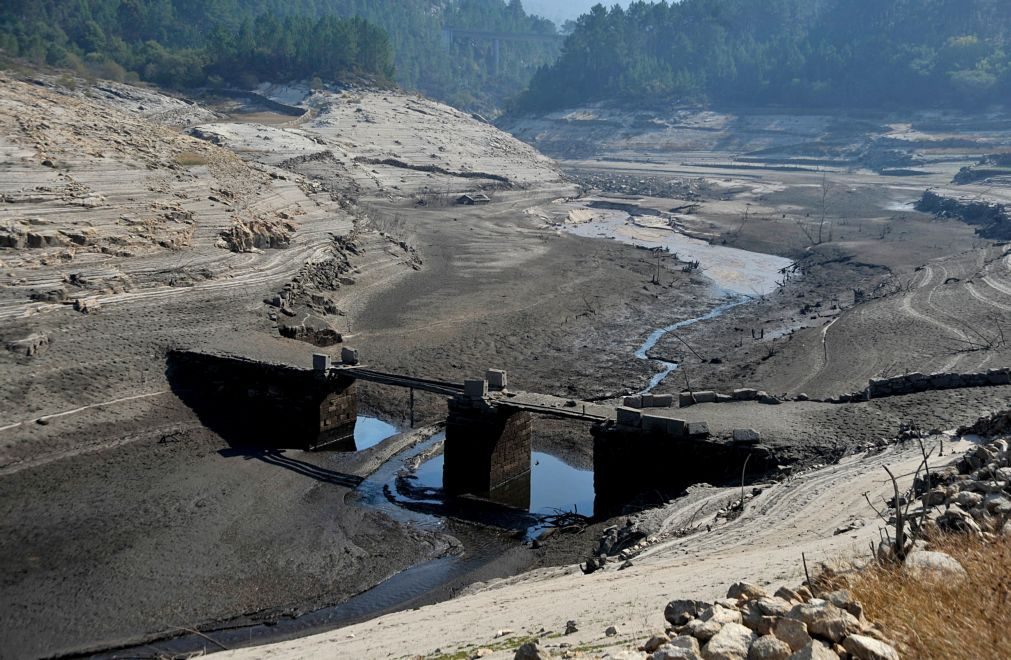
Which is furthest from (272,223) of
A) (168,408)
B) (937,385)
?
(937,385)

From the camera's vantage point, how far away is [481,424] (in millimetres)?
23188

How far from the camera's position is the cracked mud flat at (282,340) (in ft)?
62.7

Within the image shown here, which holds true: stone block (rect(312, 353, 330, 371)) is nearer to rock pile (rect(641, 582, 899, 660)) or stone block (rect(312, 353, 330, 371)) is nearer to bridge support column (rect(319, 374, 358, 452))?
bridge support column (rect(319, 374, 358, 452))

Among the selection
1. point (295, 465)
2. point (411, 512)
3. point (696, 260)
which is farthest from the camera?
point (696, 260)

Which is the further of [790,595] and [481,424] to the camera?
[481,424]

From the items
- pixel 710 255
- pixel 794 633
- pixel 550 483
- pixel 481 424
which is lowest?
pixel 550 483

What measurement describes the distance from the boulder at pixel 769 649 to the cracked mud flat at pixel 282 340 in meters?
3.98

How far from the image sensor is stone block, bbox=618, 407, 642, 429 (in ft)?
69.7

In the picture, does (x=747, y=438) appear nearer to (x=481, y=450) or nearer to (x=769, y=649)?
(x=481, y=450)

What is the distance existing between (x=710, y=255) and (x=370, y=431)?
1333 inches

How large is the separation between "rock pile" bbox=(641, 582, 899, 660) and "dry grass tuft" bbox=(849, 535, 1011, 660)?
19 centimetres

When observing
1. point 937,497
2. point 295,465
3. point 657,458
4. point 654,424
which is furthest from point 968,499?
point 295,465

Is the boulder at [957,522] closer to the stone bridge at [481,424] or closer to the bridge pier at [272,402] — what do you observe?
the stone bridge at [481,424]

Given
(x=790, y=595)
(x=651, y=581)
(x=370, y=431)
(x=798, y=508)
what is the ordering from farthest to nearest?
(x=370, y=431)
(x=798, y=508)
(x=651, y=581)
(x=790, y=595)
